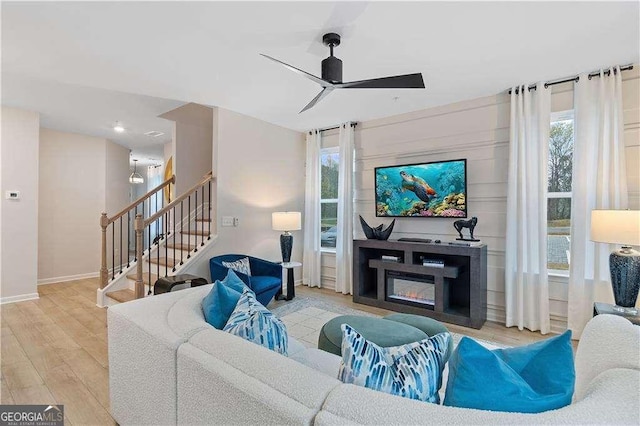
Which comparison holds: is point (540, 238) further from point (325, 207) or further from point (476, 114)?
point (325, 207)

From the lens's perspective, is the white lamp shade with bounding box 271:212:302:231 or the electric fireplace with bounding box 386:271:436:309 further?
the white lamp shade with bounding box 271:212:302:231

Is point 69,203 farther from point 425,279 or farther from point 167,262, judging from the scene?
point 425,279

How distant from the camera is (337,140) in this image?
5328 mm

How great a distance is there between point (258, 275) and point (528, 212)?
328 cm

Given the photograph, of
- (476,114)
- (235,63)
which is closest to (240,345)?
(235,63)

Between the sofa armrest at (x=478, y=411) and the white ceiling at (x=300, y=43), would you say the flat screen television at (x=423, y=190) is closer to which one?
the white ceiling at (x=300, y=43)

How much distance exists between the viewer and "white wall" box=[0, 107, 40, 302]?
4.38m

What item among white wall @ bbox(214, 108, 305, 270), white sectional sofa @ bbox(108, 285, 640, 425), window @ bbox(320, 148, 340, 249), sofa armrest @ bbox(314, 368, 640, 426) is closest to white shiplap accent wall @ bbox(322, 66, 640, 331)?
window @ bbox(320, 148, 340, 249)

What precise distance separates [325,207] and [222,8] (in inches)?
146

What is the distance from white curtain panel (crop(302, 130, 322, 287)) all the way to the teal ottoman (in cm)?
291

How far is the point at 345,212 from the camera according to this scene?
195 inches

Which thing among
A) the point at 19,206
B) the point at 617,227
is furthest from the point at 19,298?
the point at 617,227

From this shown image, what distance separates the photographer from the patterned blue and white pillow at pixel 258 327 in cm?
146

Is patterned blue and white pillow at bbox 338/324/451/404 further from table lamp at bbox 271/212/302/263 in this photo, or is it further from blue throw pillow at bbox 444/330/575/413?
table lamp at bbox 271/212/302/263
